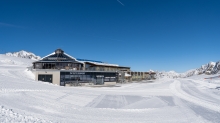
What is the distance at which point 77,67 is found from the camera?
38.7 meters

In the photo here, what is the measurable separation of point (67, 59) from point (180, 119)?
32.1 meters

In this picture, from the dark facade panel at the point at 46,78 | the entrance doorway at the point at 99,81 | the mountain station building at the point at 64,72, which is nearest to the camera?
the dark facade panel at the point at 46,78

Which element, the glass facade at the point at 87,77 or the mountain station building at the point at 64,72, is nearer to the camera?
the mountain station building at the point at 64,72

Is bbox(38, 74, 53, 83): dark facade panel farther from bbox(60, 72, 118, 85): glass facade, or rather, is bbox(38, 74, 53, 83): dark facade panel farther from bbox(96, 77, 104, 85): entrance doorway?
bbox(96, 77, 104, 85): entrance doorway

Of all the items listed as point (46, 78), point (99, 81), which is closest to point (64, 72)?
point (46, 78)

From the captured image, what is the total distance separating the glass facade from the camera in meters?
35.3

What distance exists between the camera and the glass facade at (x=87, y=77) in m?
35.3

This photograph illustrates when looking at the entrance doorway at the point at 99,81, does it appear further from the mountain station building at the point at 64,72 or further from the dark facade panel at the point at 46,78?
the dark facade panel at the point at 46,78

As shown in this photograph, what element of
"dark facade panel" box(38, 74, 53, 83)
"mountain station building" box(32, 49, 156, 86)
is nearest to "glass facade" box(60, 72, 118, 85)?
"mountain station building" box(32, 49, 156, 86)

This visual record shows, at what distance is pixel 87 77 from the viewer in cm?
3909

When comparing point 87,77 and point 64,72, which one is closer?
point 64,72

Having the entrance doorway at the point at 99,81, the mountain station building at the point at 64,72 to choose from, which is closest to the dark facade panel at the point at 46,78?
the mountain station building at the point at 64,72

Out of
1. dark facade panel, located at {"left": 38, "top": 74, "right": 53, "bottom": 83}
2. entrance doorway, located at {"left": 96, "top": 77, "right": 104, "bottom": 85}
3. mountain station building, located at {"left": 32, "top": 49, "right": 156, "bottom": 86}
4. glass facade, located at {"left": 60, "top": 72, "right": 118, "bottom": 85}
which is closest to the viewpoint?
dark facade panel, located at {"left": 38, "top": 74, "right": 53, "bottom": 83}

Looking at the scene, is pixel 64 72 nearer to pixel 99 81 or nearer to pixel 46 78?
pixel 46 78
